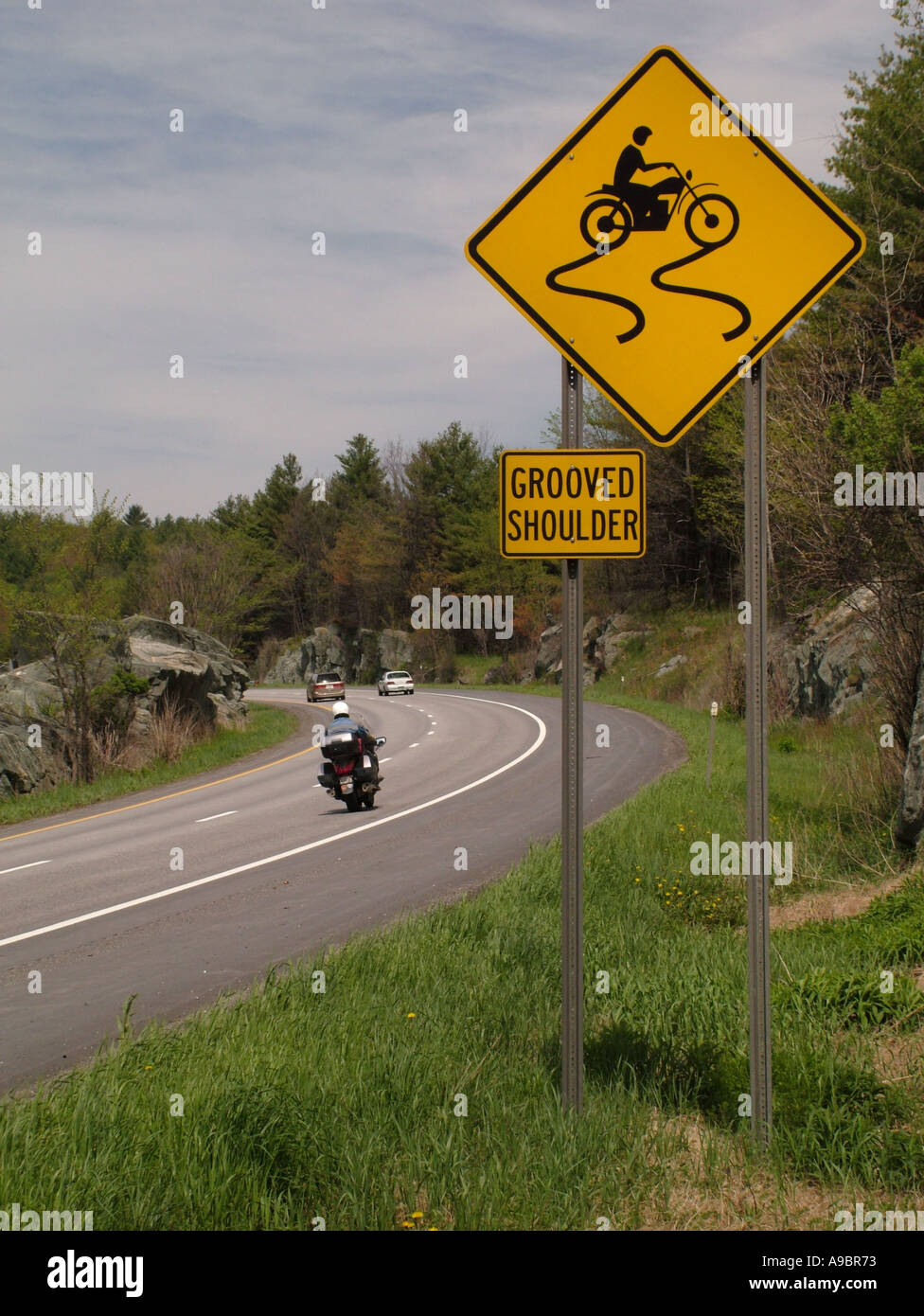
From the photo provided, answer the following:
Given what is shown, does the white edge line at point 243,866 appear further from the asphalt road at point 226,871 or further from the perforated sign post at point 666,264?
the perforated sign post at point 666,264

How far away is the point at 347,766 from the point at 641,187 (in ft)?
43.2

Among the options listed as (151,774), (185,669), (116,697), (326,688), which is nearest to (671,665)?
(326,688)

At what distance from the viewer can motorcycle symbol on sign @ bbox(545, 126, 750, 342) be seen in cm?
415

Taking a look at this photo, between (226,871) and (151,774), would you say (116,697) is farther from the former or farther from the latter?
(226,871)

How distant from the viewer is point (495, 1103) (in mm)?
4188

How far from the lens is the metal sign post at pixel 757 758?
13.1 ft

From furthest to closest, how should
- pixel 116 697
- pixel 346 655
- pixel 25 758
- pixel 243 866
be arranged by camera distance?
pixel 346 655
pixel 116 697
pixel 25 758
pixel 243 866

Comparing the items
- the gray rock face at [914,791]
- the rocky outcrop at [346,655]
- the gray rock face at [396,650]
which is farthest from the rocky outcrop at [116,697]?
the rocky outcrop at [346,655]

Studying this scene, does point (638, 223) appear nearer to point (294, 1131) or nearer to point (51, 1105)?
point (294, 1131)

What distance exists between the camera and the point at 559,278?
167 inches

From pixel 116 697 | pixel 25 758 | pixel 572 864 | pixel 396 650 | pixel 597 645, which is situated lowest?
pixel 396 650

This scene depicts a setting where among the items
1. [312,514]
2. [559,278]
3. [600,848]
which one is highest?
[312,514]

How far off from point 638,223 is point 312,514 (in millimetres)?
92928
